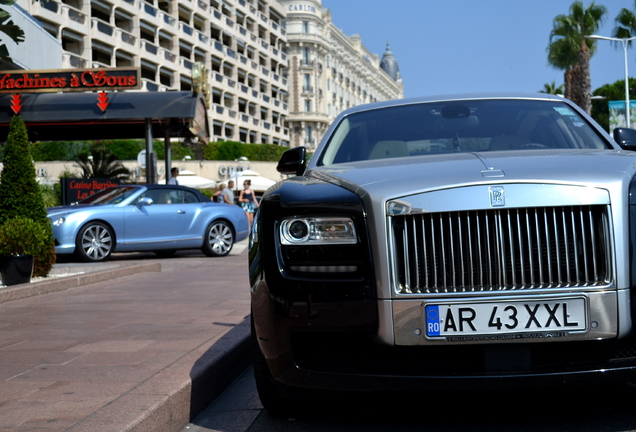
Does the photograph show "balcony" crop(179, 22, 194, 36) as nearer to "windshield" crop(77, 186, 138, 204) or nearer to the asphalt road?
"windshield" crop(77, 186, 138, 204)

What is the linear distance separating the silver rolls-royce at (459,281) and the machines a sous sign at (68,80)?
55.0 ft

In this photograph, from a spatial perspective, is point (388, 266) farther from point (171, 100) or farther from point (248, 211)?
point (248, 211)

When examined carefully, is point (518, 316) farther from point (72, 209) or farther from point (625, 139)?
point (72, 209)

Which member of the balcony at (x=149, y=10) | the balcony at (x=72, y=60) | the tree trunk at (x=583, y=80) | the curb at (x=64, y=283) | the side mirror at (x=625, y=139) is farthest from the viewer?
the balcony at (x=149, y=10)

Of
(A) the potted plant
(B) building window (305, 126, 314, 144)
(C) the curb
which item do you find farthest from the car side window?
(B) building window (305, 126, 314, 144)

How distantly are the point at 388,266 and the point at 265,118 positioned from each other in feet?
283

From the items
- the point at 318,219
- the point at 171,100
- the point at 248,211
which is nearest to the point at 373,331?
the point at 318,219

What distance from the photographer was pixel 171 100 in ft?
67.1

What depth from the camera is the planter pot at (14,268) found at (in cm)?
953

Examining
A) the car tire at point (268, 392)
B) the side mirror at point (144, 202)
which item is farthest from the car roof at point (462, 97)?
the side mirror at point (144, 202)

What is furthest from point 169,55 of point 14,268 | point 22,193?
point 14,268

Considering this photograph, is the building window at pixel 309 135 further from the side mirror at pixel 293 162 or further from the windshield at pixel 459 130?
the side mirror at pixel 293 162

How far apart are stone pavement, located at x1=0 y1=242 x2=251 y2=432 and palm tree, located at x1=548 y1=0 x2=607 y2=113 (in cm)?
4037

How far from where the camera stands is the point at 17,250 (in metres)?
9.69
